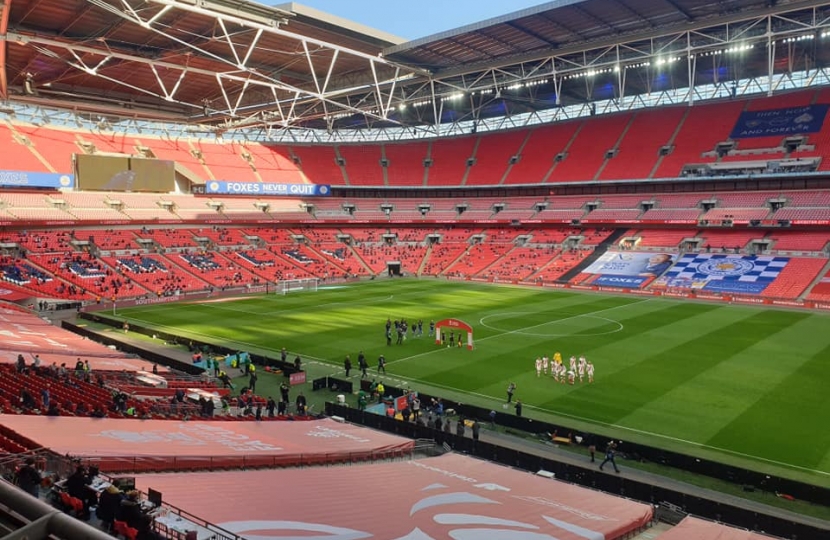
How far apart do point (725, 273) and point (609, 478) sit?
41909mm

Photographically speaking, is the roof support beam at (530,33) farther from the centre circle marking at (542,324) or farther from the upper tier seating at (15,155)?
the upper tier seating at (15,155)

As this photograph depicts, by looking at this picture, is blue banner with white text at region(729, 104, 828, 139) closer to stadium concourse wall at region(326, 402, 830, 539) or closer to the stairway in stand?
the stairway in stand

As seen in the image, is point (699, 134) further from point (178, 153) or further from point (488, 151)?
point (178, 153)

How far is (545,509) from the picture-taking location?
11766 mm

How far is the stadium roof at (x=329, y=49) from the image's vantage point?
36.3 metres

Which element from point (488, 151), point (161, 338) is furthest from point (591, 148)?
point (161, 338)

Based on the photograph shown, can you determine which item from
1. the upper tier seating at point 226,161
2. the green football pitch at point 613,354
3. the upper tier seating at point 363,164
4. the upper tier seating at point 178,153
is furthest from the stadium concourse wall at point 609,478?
the upper tier seating at point 363,164

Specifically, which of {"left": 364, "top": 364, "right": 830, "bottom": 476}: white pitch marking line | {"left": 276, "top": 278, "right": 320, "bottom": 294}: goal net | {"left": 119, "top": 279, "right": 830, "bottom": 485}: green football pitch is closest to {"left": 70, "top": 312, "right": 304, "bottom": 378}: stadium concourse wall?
{"left": 119, "top": 279, "right": 830, "bottom": 485}: green football pitch

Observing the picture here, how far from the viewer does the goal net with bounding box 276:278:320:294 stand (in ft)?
182

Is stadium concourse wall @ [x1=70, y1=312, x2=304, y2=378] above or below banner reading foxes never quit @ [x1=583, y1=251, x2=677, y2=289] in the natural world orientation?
below

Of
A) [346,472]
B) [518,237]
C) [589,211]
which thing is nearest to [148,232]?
[518,237]

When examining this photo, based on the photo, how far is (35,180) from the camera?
5744 centimetres

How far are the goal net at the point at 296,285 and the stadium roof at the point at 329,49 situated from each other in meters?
16.3

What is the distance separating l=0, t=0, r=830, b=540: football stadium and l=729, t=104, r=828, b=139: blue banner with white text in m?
0.25
